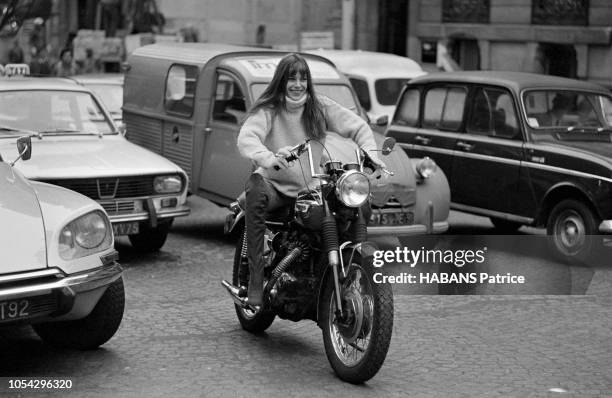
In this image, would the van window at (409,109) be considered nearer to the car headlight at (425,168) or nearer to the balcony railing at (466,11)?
the car headlight at (425,168)

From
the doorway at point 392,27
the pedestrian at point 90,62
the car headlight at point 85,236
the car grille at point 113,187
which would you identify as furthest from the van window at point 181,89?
the pedestrian at point 90,62

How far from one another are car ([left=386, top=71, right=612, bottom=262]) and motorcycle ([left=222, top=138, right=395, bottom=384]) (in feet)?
13.6

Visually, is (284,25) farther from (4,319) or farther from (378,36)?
(4,319)

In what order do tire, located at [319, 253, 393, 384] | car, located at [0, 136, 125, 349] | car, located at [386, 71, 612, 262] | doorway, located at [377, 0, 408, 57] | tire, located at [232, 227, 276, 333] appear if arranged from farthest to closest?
doorway, located at [377, 0, 408, 57] → car, located at [386, 71, 612, 262] → tire, located at [232, 227, 276, 333] → car, located at [0, 136, 125, 349] → tire, located at [319, 253, 393, 384]

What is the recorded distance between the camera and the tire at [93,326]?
6.83m

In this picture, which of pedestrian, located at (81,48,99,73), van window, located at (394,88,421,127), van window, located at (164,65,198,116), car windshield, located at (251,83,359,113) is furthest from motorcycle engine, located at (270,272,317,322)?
pedestrian, located at (81,48,99,73)

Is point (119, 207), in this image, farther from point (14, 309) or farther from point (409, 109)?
point (14, 309)

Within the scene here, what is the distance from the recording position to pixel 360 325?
610cm

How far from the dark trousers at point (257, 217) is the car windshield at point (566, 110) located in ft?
16.5

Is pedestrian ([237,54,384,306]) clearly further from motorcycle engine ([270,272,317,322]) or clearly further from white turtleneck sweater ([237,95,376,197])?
motorcycle engine ([270,272,317,322])

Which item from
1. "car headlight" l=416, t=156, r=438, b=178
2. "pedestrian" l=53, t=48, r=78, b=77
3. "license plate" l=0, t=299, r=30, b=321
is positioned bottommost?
"license plate" l=0, t=299, r=30, b=321

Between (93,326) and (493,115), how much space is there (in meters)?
5.91

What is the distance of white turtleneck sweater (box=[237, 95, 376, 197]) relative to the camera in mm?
6883

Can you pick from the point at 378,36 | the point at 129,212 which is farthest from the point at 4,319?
the point at 378,36
